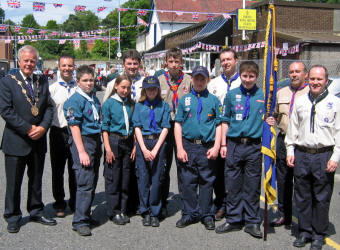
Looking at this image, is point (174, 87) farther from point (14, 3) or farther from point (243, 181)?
point (14, 3)

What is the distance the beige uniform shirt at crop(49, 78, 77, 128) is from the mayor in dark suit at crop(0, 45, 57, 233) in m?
0.24

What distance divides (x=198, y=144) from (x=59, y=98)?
200 cm

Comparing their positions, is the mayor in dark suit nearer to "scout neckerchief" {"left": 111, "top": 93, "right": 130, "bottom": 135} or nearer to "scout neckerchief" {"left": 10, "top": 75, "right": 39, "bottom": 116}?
"scout neckerchief" {"left": 10, "top": 75, "right": 39, "bottom": 116}

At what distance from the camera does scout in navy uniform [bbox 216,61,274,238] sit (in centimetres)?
482

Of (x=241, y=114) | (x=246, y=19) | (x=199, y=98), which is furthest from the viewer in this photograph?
(x=246, y=19)

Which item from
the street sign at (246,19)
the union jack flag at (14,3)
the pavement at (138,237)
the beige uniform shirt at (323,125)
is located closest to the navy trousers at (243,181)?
the pavement at (138,237)

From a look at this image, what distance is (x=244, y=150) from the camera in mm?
4840

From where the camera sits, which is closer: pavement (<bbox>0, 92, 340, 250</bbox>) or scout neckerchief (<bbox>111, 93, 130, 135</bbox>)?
pavement (<bbox>0, 92, 340, 250</bbox>)

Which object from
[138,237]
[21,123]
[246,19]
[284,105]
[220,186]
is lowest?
[138,237]

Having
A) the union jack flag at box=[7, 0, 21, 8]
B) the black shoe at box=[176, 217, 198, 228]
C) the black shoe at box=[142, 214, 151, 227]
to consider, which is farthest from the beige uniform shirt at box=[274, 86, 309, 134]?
the union jack flag at box=[7, 0, 21, 8]

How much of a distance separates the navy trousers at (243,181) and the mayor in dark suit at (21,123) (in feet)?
7.56

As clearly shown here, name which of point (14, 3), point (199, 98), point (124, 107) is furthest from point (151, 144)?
point (14, 3)

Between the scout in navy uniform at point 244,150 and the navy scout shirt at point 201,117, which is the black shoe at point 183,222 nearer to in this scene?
the scout in navy uniform at point 244,150

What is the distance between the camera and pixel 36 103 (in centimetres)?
494
